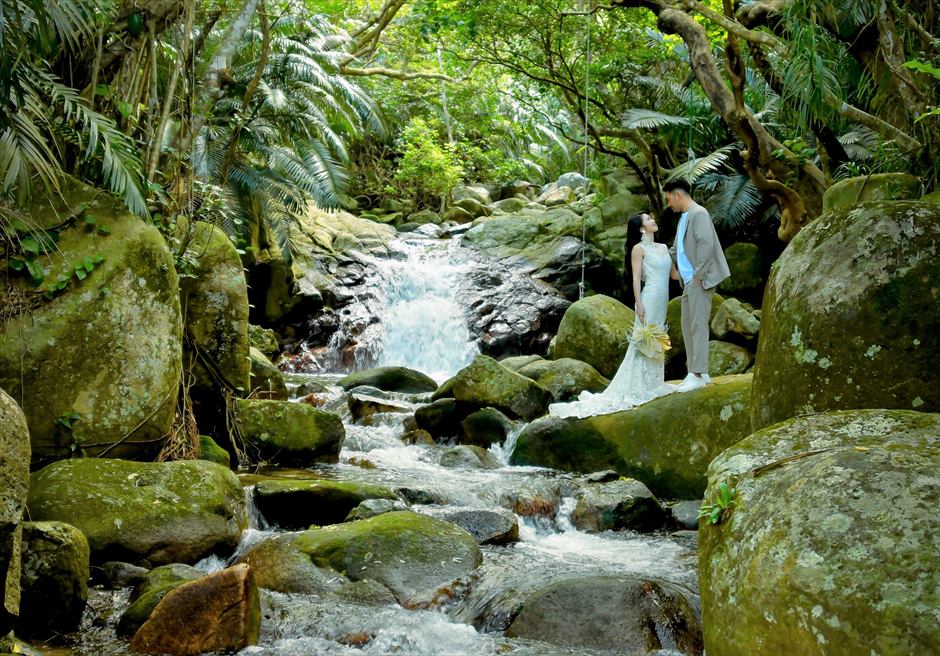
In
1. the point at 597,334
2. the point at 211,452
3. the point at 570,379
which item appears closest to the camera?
the point at 211,452

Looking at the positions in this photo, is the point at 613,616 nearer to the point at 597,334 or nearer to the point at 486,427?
the point at 486,427

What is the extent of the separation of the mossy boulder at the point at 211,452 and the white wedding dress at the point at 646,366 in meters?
3.80

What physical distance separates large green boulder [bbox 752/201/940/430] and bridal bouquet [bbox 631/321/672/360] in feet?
15.3

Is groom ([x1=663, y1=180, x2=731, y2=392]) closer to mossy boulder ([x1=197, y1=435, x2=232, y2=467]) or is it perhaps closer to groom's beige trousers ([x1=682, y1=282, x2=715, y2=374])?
groom's beige trousers ([x1=682, y1=282, x2=715, y2=374])

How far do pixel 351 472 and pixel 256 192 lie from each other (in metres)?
11.0

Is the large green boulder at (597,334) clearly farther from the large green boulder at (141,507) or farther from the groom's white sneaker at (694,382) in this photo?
the large green boulder at (141,507)

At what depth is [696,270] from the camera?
8.73 m

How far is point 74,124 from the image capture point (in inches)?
279

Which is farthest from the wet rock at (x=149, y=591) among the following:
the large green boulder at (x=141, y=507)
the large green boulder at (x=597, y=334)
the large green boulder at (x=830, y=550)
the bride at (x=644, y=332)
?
the large green boulder at (x=597, y=334)

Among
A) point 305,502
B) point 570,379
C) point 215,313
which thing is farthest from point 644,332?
point 215,313

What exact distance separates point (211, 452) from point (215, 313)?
1596 mm

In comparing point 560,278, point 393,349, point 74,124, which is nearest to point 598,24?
point 560,278

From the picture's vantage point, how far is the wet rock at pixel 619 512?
7359 mm

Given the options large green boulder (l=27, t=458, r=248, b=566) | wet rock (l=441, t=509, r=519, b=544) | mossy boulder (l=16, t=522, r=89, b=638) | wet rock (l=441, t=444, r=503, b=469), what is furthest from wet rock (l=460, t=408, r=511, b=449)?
mossy boulder (l=16, t=522, r=89, b=638)
